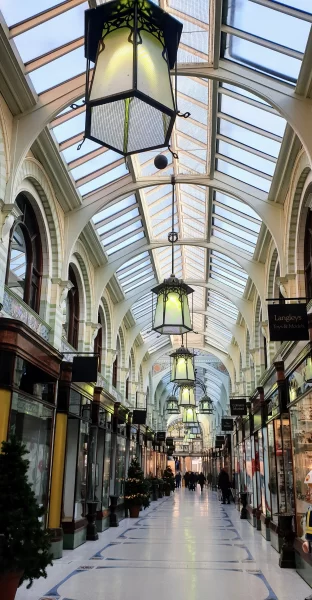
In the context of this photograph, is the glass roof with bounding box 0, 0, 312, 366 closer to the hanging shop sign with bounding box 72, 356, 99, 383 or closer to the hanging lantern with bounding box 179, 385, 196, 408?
the hanging shop sign with bounding box 72, 356, 99, 383

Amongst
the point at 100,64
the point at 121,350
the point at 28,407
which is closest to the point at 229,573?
the point at 28,407

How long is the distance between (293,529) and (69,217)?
7.20 metres

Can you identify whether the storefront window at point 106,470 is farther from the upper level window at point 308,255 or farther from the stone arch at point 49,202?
the upper level window at point 308,255

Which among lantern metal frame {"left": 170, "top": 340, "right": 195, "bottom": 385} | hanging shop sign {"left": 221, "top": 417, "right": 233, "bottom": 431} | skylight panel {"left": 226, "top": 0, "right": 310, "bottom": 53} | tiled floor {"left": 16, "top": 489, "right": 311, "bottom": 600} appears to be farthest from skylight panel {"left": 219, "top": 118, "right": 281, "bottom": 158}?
hanging shop sign {"left": 221, "top": 417, "right": 233, "bottom": 431}

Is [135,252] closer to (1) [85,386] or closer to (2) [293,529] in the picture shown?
(1) [85,386]

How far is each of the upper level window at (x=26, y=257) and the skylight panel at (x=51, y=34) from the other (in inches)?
96.6

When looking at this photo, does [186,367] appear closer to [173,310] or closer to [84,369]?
[84,369]

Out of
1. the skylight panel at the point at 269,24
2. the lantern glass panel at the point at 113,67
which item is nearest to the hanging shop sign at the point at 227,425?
the skylight panel at the point at 269,24

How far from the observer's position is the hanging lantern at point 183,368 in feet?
45.9

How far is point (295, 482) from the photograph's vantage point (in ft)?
26.8

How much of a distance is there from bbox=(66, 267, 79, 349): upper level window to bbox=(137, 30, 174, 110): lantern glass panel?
868cm

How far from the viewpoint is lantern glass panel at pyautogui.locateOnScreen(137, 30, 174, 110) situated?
3.42 meters

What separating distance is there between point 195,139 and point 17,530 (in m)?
8.62

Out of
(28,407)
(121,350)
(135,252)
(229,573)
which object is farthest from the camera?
(121,350)
